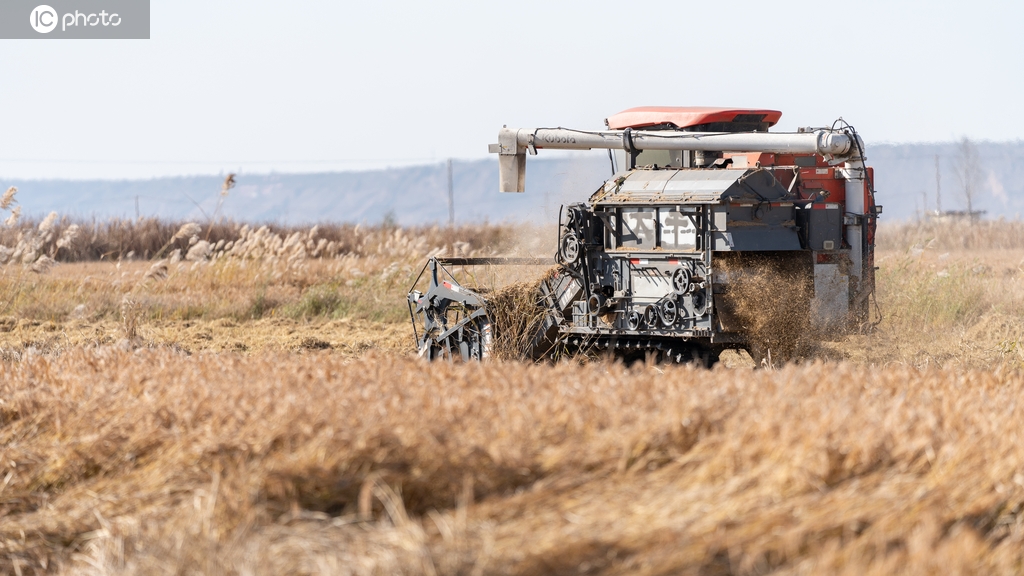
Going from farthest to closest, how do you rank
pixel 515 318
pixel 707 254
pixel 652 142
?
pixel 652 142 < pixel 515 318 < pixel 707 254

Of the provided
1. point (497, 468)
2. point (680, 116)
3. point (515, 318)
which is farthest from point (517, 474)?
point (680, 116)

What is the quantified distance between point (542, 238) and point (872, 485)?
971cm

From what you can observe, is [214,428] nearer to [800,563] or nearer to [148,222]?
[800,563]

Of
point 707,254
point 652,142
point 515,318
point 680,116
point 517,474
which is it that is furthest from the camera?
point 680,116

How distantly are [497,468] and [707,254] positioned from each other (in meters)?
6.22

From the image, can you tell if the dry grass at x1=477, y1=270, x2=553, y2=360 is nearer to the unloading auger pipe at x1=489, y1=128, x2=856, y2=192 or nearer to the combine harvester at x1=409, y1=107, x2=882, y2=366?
the combine harvester at x1=409, y1=107, x2=882, y2=366

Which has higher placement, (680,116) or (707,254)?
(680,116)

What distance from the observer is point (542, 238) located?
13102 mm

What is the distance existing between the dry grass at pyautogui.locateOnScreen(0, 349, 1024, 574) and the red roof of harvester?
6.28 metres

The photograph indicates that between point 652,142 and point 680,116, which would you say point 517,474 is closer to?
point 652,142

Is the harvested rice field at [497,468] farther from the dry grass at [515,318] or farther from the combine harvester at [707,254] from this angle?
the dry grass at [515,318]

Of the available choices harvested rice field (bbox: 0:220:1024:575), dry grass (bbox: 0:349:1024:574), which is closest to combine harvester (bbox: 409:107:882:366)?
harvested rice field (bbox: 0:220:1024:575)

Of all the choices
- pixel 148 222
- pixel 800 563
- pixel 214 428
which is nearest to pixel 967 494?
pixel 800 563

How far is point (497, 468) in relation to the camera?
3.70 metres
